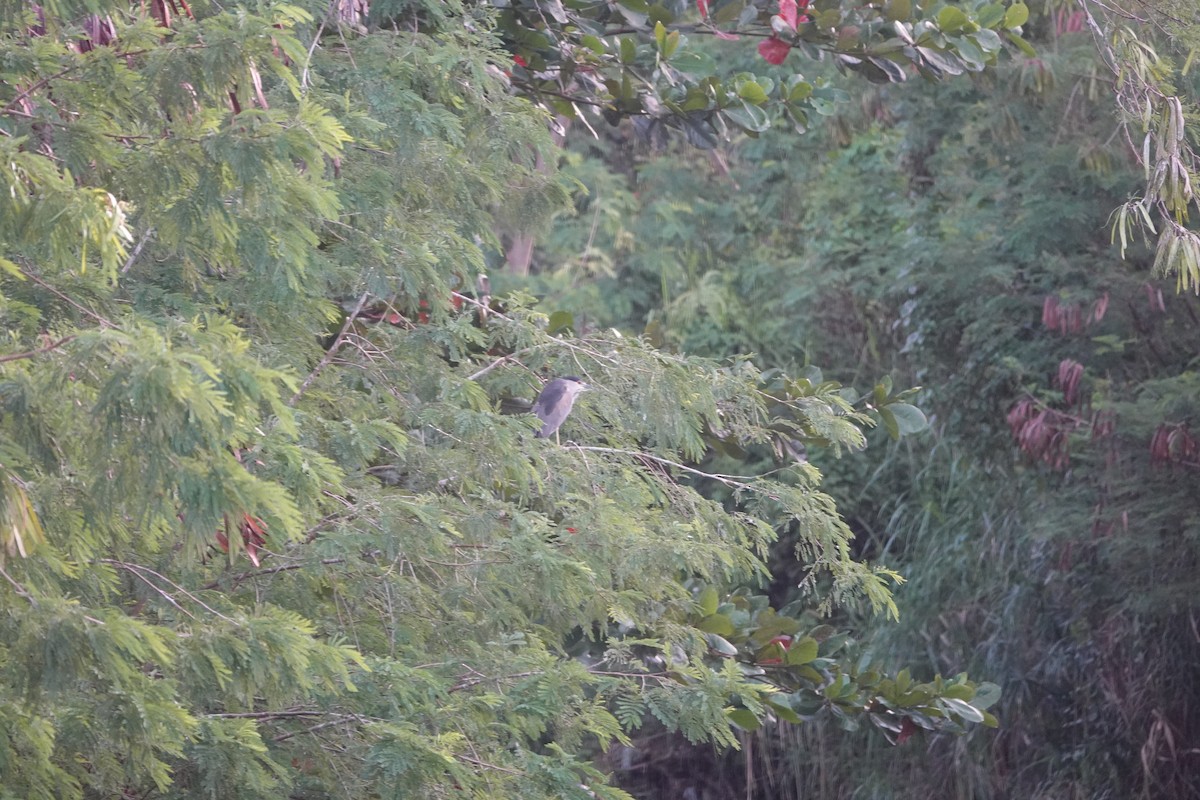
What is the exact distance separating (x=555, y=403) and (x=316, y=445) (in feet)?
1.78

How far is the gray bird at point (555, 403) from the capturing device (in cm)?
275

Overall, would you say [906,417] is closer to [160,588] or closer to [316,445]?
[316,445]

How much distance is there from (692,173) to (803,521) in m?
7.19

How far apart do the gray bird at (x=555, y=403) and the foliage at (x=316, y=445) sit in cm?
6

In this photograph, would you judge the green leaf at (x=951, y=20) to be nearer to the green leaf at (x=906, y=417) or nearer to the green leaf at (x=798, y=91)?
the green leaf at (x=798, y=91)

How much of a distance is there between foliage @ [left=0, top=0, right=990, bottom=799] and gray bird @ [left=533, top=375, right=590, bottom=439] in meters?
0.06

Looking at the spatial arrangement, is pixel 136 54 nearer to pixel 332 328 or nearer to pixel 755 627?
pixel 332 328

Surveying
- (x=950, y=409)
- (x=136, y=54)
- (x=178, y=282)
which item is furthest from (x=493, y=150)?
(x=950, y=409)

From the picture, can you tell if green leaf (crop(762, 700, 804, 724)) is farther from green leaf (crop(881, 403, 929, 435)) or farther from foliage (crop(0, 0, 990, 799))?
green leaf (crop(881, 403, 929, 435))

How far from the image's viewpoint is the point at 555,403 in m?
2.75

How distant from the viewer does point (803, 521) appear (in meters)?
2.88

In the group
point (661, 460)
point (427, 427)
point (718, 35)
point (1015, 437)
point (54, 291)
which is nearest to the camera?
point (54, 291)

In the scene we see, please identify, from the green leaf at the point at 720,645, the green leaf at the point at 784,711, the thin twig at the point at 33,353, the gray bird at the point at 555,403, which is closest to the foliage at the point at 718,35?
the gray bird at the point at 555,403

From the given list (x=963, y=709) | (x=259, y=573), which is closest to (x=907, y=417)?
(x=963, y=709)
